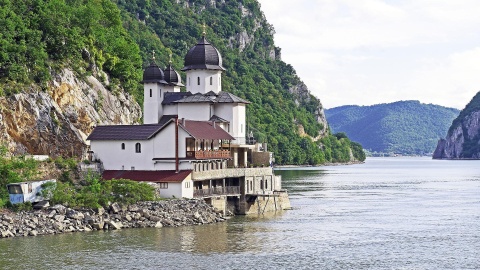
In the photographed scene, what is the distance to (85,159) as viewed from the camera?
83125 mm

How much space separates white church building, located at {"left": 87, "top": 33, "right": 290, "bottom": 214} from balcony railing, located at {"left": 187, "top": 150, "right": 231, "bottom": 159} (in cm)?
8

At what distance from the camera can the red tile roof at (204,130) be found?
78669mm

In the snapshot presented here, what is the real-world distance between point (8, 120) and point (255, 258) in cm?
3478

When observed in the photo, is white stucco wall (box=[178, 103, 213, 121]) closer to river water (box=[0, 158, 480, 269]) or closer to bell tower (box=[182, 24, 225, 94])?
bell tower (box=[182, 24, 225, 94])

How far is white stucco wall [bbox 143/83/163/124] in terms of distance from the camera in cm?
9581

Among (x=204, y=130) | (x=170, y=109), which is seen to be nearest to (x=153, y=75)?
(x=170, y=109)

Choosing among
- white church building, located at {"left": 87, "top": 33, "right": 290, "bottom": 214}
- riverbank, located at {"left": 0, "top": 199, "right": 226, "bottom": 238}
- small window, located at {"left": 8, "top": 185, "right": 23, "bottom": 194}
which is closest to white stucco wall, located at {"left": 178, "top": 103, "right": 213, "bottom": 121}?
white church building, located at {"left": 87, "top": 33, "right": 290, "bottom": 214}

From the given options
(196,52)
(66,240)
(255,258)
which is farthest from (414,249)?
(196,52)

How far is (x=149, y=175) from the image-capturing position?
7825 cm

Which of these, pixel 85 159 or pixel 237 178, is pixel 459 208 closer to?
pixel 237 178

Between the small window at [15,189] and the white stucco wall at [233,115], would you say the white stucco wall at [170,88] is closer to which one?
the white stucco wall at [233,115]

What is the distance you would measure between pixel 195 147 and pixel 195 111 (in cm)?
1314

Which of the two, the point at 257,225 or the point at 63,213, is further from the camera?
the point at 257,225

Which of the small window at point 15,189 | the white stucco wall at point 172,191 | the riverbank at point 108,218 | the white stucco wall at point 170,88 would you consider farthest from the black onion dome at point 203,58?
the small window at point 15,189
